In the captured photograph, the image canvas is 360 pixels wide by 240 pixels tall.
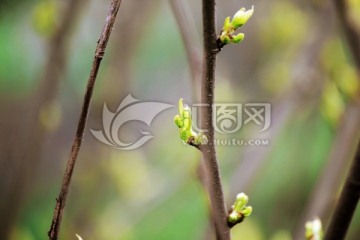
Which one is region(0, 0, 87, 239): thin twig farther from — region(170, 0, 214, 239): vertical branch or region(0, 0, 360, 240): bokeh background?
region(170, 0, 214, 239): vertical branch

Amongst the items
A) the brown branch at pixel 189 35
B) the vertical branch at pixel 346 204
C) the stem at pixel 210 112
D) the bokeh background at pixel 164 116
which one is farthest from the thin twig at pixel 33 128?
the vertical branch at pixel 346 204

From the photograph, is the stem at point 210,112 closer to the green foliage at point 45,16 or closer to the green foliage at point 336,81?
the green foliage at point 336,81

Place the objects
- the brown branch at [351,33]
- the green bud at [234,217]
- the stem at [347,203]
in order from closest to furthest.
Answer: the stem at [347,203]
the green bud at [234,217]
the brown branch at [351,33]

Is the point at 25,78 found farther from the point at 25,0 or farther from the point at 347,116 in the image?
the point at 347,116

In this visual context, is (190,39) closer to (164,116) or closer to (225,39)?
(164,116)

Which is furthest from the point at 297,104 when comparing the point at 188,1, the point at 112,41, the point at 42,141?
the point at 42,141

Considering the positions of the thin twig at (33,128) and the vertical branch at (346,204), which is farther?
the thin twig at (33,128)

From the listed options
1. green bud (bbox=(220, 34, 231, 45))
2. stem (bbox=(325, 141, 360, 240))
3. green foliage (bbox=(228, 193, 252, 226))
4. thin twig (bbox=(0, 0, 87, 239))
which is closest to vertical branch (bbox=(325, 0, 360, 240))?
stem (bbox=(325, 141, 360, 240))
